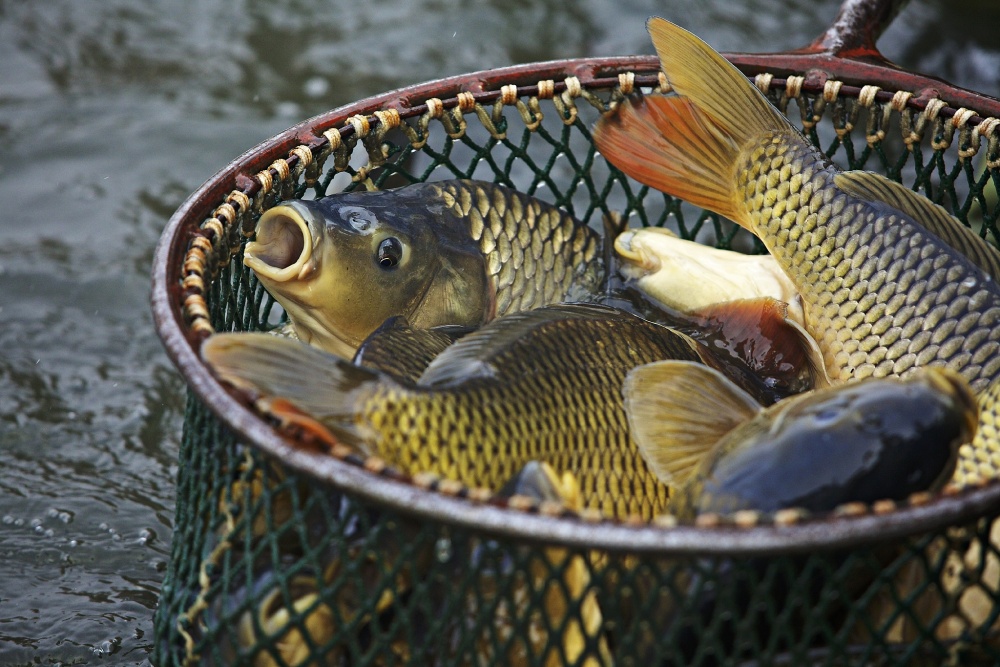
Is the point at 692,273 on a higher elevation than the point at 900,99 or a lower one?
lower

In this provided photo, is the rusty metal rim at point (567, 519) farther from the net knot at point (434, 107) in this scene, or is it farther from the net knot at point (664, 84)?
the net knot at point (664, 84)

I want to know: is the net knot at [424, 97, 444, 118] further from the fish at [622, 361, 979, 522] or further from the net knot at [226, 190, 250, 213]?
the fish at [622, 361, 979, 522]

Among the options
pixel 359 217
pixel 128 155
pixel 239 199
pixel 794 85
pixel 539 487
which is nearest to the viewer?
pixel 539 487

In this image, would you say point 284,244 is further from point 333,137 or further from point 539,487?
point 539,487

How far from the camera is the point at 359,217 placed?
6.58 ft

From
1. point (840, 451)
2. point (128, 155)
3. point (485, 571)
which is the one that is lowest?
point (128, 155)

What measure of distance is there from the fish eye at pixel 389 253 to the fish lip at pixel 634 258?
516 millimetres

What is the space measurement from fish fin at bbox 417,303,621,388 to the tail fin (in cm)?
46

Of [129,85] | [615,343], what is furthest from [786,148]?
[129,85]

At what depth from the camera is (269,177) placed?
6.51ft

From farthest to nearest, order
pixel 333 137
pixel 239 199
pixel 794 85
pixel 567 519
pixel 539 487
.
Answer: pixel 794 85, pixel 333 137, pixel 239 199, pixel 539 487, pixel 567 519

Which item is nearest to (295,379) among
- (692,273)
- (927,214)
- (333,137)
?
(333,137)

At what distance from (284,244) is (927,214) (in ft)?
3.92

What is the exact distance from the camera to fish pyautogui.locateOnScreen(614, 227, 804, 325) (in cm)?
224
